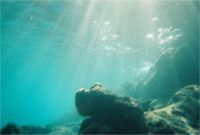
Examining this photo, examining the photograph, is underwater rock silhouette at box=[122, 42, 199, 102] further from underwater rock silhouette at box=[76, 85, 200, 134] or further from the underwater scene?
underwater rock silhouette at box=[76, 85, 200, 134]

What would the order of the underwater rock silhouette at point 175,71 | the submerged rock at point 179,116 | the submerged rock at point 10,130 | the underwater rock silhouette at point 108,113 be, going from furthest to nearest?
the underwater rock silhouette at point 175,71 < the submerged rock at point 10,130 < the submerged rock at point 179,116 < the underwater rock silhouette at point 108,113

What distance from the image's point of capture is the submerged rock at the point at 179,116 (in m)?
9.05

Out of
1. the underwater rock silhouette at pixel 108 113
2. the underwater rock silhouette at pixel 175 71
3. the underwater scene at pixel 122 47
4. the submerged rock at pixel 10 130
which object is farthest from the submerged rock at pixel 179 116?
the underwater rock silhouette at pixel 175 71

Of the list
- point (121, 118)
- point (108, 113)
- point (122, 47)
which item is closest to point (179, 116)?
point (121, 118)

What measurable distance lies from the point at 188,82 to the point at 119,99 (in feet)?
38.4

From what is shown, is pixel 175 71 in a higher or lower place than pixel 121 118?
higher

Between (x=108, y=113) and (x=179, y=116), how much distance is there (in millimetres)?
4099

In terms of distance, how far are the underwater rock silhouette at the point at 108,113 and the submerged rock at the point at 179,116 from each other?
2.87 ft

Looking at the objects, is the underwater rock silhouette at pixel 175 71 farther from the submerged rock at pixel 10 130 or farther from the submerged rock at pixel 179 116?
the submerged rock at pixel 10 130

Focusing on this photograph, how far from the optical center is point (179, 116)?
10969 millimetres

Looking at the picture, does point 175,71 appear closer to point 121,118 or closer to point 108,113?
point 108,113

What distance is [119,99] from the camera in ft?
29.0

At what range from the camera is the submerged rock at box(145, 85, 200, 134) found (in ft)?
29.7

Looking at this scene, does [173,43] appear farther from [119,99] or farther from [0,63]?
[0,63]
